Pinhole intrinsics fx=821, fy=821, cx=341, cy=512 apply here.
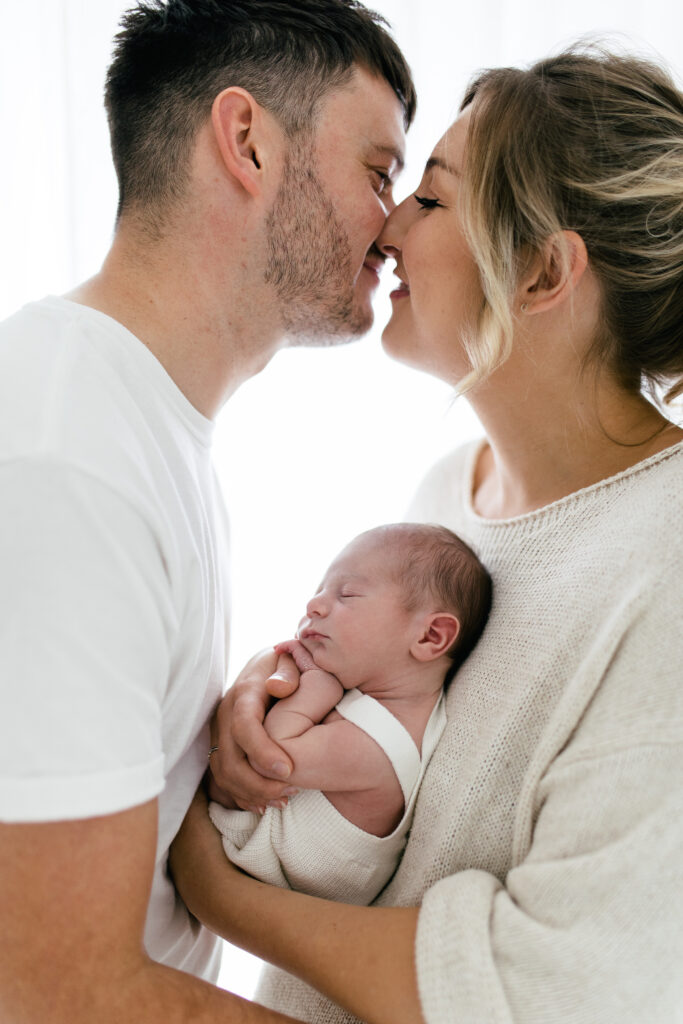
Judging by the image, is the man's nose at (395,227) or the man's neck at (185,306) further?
the man's nose at (395,227)

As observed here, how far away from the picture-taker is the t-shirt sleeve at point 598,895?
0.92 metres

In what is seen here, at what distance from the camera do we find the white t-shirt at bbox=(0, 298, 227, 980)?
0.87 meters

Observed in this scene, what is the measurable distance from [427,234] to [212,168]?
0.39 meters

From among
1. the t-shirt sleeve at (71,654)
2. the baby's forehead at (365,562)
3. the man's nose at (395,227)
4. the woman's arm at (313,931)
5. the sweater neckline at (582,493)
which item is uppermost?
the man's nose at (395,227)

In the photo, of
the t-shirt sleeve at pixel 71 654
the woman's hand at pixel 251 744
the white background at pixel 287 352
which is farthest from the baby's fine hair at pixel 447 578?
the white background at pixel 287 352

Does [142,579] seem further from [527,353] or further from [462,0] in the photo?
[462,0]

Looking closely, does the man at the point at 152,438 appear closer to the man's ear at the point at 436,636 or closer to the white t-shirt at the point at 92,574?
the white t-shirt at the point at 92,574

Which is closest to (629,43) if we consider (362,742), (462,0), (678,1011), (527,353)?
(462,0)

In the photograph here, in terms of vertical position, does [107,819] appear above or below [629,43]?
below

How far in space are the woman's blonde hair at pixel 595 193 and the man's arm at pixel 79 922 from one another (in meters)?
0.90

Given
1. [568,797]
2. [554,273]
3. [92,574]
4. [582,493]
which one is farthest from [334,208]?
[568,797]

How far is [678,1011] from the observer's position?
100 cm

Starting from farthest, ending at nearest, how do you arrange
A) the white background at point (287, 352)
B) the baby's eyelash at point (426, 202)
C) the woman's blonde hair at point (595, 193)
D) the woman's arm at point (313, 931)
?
the white background at point (287, 352), the baby's eyelash at point (426, 202), the woman's blonde hair at point (595, 193), the woman's arm at point (313, 931)

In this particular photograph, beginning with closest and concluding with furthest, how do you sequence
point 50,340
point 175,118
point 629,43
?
point 50,340
point 175,118
point 629,43
